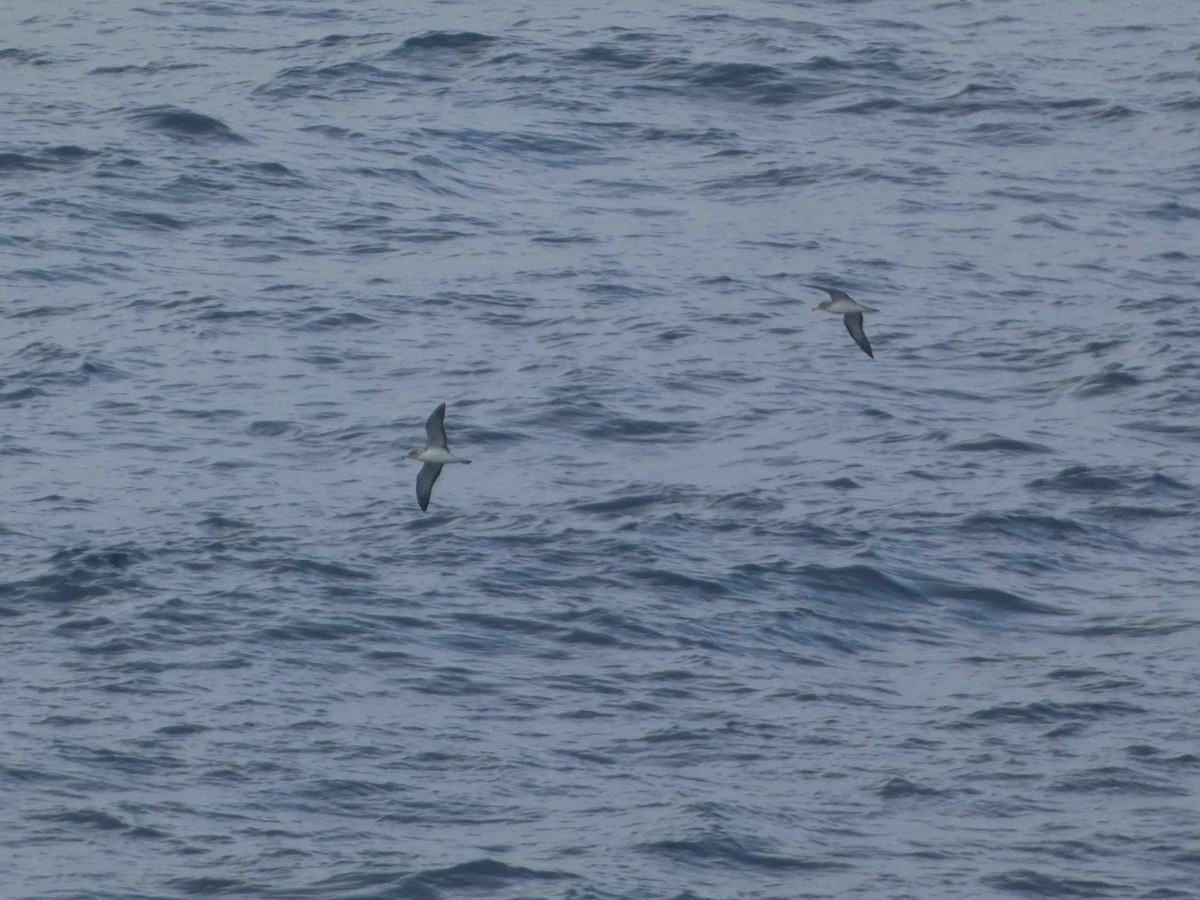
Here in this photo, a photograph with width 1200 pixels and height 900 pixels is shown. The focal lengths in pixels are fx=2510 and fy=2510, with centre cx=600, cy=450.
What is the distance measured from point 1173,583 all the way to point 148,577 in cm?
1118

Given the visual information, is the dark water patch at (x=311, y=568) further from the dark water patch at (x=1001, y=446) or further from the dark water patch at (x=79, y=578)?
the dark water patch at (x=1001, y=446)

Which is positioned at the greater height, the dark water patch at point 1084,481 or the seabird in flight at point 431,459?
the seabird in flight at point 431,459

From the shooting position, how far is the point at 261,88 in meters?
42.9

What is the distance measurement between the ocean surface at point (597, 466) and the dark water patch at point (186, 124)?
0.51ft

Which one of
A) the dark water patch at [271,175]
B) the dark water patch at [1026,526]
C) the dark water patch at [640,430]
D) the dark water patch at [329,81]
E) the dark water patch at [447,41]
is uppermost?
the dark water patch at [447,41]

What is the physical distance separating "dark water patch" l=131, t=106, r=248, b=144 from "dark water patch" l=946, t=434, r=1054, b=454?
1477 cm

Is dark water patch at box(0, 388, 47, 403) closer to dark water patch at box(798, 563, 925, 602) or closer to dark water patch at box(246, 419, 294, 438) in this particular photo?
dark water patch at box(246, 419, 294, 438)

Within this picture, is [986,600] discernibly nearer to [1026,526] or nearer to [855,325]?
[1026,526]

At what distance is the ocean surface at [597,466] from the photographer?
2338 cm

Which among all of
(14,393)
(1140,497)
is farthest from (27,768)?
(1140,497)

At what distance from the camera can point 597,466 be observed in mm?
30141

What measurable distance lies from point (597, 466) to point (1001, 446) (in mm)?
4959

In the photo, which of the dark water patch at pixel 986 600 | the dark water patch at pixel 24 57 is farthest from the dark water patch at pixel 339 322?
the dark water patch at pixel 24 57

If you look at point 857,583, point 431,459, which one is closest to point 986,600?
point 857,583
